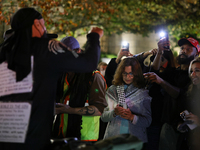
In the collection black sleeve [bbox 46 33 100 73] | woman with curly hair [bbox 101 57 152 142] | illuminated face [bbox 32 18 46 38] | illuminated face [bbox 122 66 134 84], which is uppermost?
illuminated face [bbox 32 18 46 38]

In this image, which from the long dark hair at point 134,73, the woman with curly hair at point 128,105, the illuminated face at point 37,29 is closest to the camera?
the illuminated face at point 37,29

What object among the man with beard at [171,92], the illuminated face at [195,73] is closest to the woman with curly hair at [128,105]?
the man with beard at [171,92]

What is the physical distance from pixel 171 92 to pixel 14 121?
229 centimetres

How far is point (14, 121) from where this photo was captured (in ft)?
6.24

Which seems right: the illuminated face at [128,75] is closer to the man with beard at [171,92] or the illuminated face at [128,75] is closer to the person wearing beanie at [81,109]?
the man with beard at [171,92]

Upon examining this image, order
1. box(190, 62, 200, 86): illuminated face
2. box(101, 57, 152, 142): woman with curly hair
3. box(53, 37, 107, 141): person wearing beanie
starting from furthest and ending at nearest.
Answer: box(190, 62, 200, 86): illuminated face → box(101, 57, 152, 142): woman with curly hair → box(53, 37, 107, 141): person wearing beanie

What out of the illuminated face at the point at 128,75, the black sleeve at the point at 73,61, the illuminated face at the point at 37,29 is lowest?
the illuminated face at the point at 128,75

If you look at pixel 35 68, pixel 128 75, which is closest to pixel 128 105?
pixel 128 75

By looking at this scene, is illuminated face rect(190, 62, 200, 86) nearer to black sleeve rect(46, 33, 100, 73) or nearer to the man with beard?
the man with beard

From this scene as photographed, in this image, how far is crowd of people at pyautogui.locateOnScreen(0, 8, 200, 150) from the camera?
6.31 ft

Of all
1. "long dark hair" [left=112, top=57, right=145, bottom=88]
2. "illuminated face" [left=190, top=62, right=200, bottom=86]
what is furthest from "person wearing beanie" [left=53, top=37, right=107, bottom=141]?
"illuminated face" [left=190, top=62, right=200, bottom=86]

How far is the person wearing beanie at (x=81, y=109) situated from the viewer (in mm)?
2719

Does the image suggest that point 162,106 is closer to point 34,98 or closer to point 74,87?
point 74,87

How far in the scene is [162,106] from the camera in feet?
11.7
